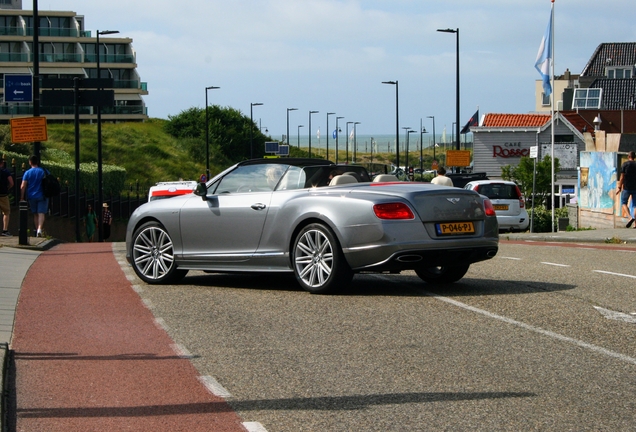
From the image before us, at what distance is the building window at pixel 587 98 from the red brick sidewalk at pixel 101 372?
84989mm

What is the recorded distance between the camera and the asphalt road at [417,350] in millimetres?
5617

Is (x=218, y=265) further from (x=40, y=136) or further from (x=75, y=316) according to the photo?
(x=40, y=136)

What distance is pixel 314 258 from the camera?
34.8 ft

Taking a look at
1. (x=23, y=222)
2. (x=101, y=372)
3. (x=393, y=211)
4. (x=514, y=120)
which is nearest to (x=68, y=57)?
(x=514, y=120)

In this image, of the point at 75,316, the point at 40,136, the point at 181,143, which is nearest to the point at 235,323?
the point at 75,316

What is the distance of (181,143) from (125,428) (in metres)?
107

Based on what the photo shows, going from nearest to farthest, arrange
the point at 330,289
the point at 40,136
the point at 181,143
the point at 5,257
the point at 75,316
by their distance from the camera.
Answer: the point at 75,316
the point at 330,289
the point at 5,257
the point at 40,136
the point at 181,143

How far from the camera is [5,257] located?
1723 cm

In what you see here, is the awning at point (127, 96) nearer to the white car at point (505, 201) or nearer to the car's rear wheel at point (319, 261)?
the white car at point (505, 201)

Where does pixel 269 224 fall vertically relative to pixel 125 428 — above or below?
above

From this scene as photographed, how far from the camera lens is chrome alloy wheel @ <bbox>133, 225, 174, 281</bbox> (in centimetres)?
1220

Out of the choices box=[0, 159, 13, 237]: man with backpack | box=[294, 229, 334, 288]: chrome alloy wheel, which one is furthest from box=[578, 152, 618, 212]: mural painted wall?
box=[294, 229, 334, 288]: chrome alloy wheel

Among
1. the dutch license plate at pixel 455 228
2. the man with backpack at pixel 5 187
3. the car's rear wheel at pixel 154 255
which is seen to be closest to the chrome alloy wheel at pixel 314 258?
the dutch license plate at pixel 455 228

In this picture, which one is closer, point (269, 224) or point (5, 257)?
point (269, 224)
